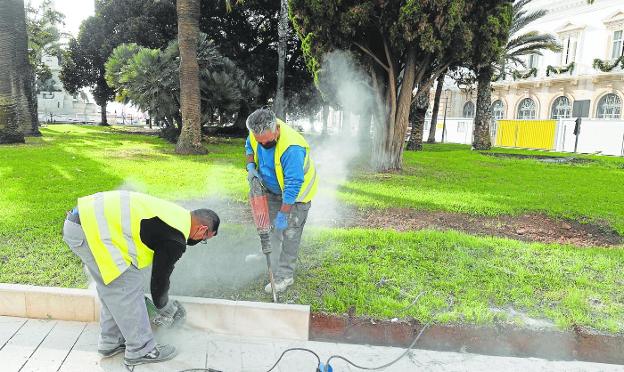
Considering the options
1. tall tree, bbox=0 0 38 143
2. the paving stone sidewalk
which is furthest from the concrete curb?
tall tree, bbox=0 0 38 143

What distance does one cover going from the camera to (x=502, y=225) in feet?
19.1

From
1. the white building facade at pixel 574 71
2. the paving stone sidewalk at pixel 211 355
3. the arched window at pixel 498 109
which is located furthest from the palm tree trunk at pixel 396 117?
the arched window at pixel 498 109

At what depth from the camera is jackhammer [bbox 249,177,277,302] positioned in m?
3.34

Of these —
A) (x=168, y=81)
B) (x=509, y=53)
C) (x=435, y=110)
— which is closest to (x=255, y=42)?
(x=168, y=81)

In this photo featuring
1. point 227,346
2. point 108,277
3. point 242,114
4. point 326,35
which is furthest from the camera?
point 242,114

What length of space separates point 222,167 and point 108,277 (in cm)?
787

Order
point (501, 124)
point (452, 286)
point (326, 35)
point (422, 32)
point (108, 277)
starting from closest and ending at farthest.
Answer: point (108, 277) → point (452, 286) → point (422, 32) → point (326, 35) → point (501, 124)

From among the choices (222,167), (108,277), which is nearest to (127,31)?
(222,167)

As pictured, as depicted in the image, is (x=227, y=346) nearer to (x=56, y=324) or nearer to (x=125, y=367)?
(x=125, y=367)

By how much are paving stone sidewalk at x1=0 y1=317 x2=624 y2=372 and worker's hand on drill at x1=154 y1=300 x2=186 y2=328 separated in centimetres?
13

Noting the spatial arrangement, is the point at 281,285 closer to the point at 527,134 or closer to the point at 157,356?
the point at 157,356

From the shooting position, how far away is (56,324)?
303cm

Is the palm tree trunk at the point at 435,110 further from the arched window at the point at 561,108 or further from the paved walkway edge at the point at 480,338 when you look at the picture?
the paved walkway edge at the point at 480,338

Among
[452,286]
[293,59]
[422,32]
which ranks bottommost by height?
[452,286]
